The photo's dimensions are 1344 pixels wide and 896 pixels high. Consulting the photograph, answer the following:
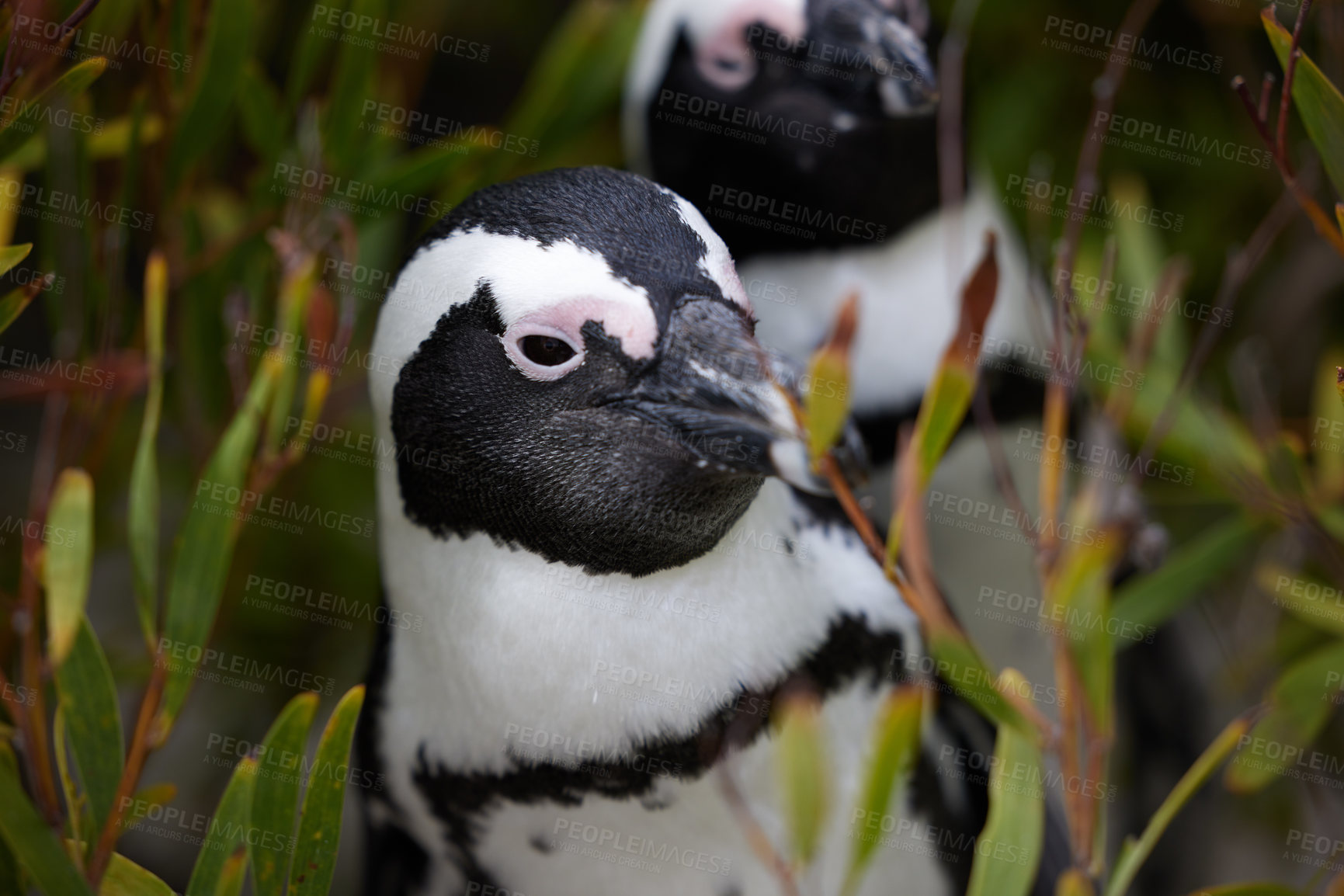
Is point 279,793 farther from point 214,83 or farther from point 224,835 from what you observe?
point 214,83

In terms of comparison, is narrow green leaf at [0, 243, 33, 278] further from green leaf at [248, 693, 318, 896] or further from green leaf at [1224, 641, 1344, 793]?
green leaf at [1224, 641, 1344, 793]

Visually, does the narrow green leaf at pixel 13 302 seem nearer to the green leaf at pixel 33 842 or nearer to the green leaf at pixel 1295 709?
the green leaf at pixel 33 842

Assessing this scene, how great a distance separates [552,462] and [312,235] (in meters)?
0.49

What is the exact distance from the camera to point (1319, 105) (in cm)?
79

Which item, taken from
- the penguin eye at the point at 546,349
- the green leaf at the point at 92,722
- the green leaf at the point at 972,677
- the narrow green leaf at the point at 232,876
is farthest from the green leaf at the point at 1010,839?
the green leaf at the point at 92,722

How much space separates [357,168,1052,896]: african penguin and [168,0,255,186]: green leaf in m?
0.40

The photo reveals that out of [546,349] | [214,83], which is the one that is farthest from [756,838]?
[214,83]

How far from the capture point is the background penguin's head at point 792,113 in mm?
1158

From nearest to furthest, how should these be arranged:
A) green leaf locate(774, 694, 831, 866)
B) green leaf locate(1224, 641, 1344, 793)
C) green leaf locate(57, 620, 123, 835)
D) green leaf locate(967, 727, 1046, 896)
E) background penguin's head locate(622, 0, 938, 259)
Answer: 1. green leaf locate(774, 694, 831, 866)
2. green leaf locate(967, 727, 1046, 896)
3. green leaf locate(57, 620, 123, 835)
4. green leaf locate(1224, 641, 1344, 793)
5. background penguin's head locate(622, 0, 938, 259)

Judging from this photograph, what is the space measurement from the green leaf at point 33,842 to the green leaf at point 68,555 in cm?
9

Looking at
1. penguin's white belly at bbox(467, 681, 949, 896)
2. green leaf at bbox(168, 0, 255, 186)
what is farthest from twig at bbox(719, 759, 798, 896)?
green leaf at bbox(168, 0, 255, 186)

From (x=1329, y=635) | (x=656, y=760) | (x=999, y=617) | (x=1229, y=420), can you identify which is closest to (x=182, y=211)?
(x=656, y=760)

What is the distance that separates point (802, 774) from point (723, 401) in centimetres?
23

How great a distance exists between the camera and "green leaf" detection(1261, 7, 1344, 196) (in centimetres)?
77
